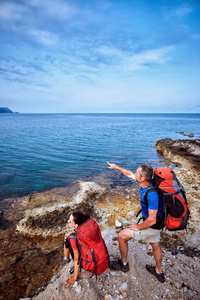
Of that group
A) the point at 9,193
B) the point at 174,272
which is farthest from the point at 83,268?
the point at 9,193

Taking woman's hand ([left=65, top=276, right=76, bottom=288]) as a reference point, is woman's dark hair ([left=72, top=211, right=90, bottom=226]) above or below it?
above

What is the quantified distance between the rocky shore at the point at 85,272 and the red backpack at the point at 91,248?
19.3 inches

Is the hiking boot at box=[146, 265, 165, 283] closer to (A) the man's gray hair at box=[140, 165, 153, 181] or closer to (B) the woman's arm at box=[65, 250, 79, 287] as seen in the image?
(B) the woman's arm at box=[65, 250, 79, 287]

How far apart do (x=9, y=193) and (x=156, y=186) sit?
428 inches

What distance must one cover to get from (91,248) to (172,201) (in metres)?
2.32

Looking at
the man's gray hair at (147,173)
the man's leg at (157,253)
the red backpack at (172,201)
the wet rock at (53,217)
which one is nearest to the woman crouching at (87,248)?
the man's leg at (157,253)

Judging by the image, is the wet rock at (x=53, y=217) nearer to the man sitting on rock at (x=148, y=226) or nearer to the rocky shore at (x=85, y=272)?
the rocky shore at (x=85, y=272)

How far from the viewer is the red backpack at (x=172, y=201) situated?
3.52m

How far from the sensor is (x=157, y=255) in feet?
13.2

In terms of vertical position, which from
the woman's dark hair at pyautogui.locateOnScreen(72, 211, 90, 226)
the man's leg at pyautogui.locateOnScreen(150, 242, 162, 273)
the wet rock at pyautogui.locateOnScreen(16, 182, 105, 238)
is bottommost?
the wet rock at pyautogui.locateOnScreen(16, 182, 105, 238)

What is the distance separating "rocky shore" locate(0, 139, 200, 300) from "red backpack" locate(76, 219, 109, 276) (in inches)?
19.3

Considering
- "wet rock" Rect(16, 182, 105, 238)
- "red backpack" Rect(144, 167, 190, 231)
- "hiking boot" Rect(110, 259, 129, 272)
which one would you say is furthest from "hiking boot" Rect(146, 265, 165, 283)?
"wet rock" Rect(16, 182, 105, 238)

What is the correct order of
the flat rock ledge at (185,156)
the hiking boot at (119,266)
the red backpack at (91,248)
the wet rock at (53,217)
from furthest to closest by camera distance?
the flat rock ledge at (185,156) → the wet rock at (53,217) → the hiking boot at (119,266) → the red backpack at (91,248)

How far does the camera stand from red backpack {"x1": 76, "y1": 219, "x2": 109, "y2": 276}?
3811 millimetres
